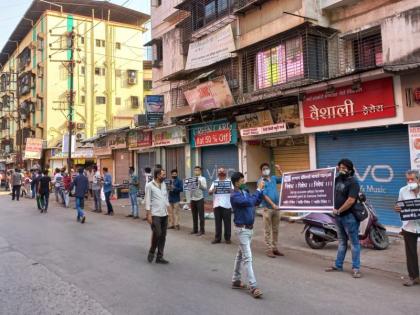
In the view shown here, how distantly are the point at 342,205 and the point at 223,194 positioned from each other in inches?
147

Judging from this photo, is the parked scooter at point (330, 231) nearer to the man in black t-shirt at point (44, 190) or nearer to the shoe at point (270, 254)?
the shoe at point (270, 254)

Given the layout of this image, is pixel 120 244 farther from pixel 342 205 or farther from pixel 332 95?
pixel 332 95

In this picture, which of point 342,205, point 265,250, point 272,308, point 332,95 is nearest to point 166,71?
point 332,95

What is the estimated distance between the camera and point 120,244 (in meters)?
9.55

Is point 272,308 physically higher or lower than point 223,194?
lower

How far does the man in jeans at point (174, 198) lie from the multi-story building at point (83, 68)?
3013 cm

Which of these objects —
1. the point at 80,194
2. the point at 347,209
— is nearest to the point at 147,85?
the point at 80,194

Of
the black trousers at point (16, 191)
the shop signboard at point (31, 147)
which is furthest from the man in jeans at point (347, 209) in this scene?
the shop signboard at point (31, 147)

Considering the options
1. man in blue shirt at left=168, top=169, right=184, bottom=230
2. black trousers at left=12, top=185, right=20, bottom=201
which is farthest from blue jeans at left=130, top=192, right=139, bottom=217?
black trousers at left=12, top=185, right=20, bottom=201

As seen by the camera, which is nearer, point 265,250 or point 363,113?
point 265,250

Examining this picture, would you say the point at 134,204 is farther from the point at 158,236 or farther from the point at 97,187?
the point at 158,236

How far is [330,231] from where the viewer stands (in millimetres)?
8719

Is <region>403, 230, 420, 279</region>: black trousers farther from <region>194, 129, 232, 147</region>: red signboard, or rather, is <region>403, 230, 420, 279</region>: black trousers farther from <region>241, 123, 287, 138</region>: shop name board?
<region>194, 129, 232, 147</region>: red signboard

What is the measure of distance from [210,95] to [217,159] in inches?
118
